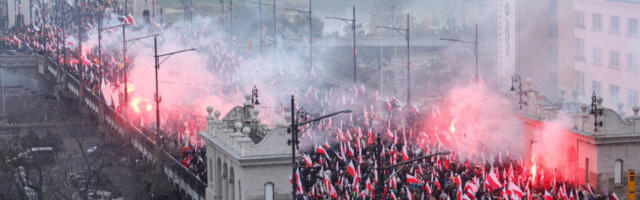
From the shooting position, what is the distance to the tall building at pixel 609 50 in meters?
61.0

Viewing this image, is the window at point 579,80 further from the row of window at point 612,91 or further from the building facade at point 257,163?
the building facade at point 257,163

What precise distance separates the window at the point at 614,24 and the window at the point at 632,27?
987 millimetres

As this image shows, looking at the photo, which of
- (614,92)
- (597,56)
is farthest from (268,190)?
(597,56)

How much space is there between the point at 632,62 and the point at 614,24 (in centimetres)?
234

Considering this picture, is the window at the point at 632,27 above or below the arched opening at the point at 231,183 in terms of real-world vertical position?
above

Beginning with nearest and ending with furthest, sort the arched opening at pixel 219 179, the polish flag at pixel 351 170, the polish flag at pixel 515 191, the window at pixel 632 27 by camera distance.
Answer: the polish flag at pixel 515 191 → the polish flag at pixel 351 170 → the arched opening at pixel 219 179 → the window at pixel 632 27

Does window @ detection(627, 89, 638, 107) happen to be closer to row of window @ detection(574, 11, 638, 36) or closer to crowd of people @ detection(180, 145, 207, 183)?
row of window @ detection(574, 11, 638, 36)

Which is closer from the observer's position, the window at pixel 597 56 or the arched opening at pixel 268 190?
the arched opening at pixel 268 190

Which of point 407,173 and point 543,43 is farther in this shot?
point 543,43

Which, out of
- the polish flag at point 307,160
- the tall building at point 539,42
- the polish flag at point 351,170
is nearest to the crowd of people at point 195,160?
the polish flag at point 307,160

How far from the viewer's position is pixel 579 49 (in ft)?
219

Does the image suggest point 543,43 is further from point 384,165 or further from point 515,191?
point 515,191

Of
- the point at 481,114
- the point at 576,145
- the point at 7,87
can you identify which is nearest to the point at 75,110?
the point at 7,87

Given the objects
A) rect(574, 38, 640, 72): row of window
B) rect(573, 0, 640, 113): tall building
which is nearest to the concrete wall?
rect(573, 0, 640, 113): tall building
